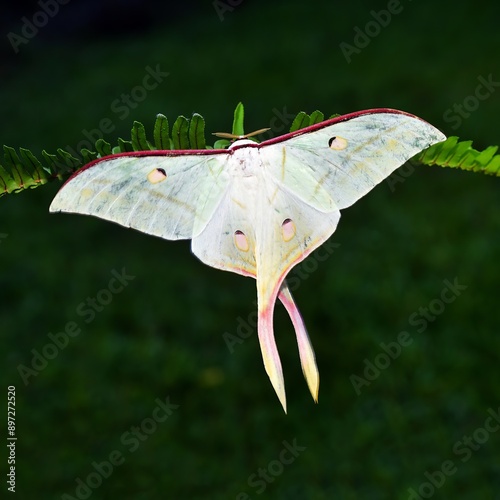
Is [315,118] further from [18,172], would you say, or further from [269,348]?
[18,172]

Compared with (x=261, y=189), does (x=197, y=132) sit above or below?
above

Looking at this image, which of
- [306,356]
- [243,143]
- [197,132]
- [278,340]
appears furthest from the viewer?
[278,340]

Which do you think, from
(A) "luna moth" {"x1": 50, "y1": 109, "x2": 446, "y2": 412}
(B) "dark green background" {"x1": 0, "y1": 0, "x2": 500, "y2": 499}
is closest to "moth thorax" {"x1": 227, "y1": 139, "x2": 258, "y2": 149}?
(A) "luna moth" {"x1": 50, "y1": 109, "x2": 446, "y2": 412}

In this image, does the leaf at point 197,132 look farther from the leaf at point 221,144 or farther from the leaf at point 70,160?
the leaf at point 70,160

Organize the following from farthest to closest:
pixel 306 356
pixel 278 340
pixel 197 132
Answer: pixel 278 340 → pixel 197 132 → pixel 306 356

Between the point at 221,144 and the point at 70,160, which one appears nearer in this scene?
the point at 70,160

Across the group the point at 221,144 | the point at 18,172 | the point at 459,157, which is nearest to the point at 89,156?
the point at 18,172

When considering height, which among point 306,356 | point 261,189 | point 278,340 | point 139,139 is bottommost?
point 278,340

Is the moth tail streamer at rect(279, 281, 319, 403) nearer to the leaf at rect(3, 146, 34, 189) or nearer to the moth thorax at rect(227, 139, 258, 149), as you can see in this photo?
the moth thorax at rect(227, 139, 258, 149)
